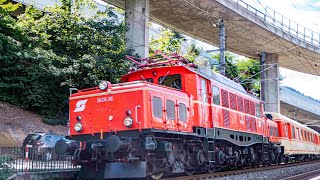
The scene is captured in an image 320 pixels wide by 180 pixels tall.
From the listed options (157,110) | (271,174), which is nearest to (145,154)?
(157,110)

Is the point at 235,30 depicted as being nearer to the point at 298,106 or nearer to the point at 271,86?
the point at 271,86

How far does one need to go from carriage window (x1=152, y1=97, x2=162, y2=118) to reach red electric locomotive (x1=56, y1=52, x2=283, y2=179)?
3 cm

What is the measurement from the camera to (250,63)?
170 ft

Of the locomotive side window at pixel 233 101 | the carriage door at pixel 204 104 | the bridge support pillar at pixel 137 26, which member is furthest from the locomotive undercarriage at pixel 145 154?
the bridge support pillar at pixel 137 26

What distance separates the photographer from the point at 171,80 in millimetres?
12766

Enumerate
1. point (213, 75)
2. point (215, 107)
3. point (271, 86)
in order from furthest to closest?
point (271, 86)
point (213, 75)
point (215, 107)

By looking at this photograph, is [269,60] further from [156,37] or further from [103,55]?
[103,55]

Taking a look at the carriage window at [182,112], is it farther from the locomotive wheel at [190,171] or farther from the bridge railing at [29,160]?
the bridge railing at [29,160]

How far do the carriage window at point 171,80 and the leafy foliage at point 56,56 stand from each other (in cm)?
1173

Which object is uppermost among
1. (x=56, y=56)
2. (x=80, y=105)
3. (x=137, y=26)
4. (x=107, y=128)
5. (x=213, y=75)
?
(x=137, y=26)

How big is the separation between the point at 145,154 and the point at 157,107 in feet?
4.51

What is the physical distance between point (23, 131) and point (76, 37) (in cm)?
719

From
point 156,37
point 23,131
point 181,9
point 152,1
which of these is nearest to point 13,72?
point 23,131

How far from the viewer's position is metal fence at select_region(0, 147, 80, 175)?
466 inches
